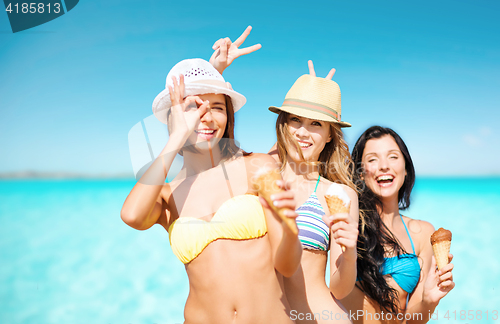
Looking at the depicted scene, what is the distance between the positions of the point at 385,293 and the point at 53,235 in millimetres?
21482

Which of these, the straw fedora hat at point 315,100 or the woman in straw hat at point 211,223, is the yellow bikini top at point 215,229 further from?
the straw fedora hat at point 315,100

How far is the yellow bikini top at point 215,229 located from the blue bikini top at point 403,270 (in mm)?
2023

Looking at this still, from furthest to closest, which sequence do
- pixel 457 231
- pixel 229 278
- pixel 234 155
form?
pixel 457 231
pixel 234 155
pixel 229 278

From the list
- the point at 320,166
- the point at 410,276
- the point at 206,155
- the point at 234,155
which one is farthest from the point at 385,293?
the point at 206,155

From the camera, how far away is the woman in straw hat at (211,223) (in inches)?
78.2

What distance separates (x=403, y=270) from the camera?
3.30m

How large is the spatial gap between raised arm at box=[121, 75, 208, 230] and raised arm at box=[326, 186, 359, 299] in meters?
1.19

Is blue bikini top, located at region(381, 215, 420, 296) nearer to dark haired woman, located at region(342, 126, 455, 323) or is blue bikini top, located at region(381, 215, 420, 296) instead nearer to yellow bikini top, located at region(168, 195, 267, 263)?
dark haired woman, located at region(342, 126, 455, 323)

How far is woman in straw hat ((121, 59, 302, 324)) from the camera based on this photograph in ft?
6.52

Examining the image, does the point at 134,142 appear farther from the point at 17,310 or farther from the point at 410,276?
the point at 17,310

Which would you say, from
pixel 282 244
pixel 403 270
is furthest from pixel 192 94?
pixel 403 270

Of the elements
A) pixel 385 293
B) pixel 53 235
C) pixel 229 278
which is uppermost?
pixel 229 278

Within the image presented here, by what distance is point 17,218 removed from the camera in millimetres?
22375

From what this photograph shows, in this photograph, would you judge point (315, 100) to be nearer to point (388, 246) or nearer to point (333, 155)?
point (333, 155)
